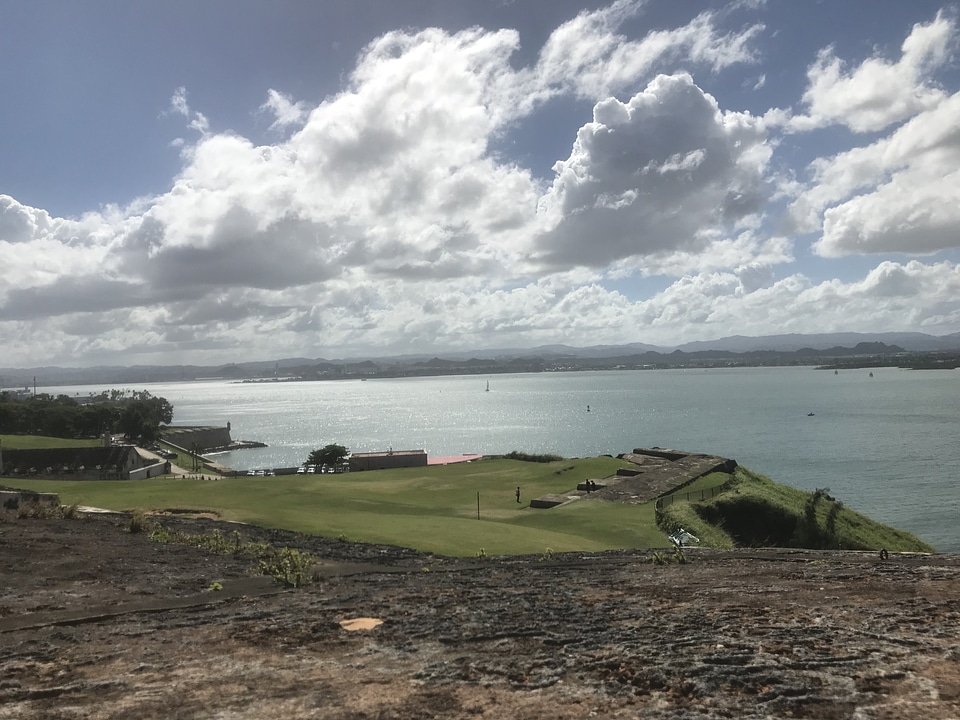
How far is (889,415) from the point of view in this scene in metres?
124

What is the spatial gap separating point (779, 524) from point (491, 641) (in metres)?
35.2

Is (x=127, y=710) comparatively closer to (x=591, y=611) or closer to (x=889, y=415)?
(x=591, y=611)

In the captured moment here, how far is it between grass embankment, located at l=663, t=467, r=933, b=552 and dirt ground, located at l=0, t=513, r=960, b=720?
20.9 meters

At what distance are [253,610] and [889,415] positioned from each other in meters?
137

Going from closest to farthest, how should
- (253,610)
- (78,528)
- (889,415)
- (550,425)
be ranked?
(253,610)
(78,528)
(889,415)
(550,425)

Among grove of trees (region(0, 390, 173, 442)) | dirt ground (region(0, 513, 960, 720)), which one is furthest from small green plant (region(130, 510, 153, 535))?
grove of trees (region(0, 390, 173, 442))

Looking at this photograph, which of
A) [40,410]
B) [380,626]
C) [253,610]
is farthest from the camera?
[40,410]

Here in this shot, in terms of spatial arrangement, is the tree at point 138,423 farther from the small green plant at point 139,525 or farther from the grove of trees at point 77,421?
the small green plant at point 139,525

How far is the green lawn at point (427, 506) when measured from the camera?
85.5 ft

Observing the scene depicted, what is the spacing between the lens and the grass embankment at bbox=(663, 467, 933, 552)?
36062 mm

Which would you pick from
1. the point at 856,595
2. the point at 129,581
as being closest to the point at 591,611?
the point at 856,595

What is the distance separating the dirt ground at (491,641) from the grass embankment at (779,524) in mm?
20927

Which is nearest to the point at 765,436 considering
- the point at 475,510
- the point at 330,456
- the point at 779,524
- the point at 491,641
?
the point at 330,456

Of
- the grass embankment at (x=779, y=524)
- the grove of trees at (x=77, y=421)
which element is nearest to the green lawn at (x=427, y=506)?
the grass embankment at (x=779, y=524)
